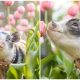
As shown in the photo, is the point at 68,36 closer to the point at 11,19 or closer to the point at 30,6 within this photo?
the point at 30,6

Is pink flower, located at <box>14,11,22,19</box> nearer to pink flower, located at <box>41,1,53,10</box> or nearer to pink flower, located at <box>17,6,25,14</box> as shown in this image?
pink flower, located at <box>17,6,25,14</box>

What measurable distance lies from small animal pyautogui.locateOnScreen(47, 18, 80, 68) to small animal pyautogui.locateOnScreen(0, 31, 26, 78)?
0.32 meters

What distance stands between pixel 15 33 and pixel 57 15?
1.53 feet

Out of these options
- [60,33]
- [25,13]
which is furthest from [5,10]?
[60,33]

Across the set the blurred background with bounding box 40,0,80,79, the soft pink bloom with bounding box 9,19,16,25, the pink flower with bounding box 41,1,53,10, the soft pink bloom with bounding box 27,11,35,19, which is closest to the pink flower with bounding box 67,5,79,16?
the blurred background with bounding box 40,0,80,79

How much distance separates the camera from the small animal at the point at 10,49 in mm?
1970

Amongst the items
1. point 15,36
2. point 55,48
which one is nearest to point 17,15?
point 15,36

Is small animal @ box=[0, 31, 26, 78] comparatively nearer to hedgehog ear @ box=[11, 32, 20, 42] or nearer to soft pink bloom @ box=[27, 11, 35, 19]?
hedgehog ear @ box=[11, 32, 20, 42]

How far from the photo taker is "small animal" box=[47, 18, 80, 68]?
1.97 m

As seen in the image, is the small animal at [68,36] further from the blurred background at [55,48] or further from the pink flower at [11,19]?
the pink flower at [11,19]

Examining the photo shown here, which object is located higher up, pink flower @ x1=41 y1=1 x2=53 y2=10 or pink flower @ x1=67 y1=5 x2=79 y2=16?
pink flower @ x1=41 y1=1 x2=53 y2=10

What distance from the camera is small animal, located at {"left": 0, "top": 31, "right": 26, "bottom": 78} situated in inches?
77.5

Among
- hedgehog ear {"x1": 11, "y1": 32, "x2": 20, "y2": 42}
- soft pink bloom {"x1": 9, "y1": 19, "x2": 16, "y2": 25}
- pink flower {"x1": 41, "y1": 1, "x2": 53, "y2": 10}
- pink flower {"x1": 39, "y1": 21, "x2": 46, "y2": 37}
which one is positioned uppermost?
pink flower {"x1": 41, "y1": 1, "x2": 53, "y2": 10}

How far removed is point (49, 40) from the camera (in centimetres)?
200
